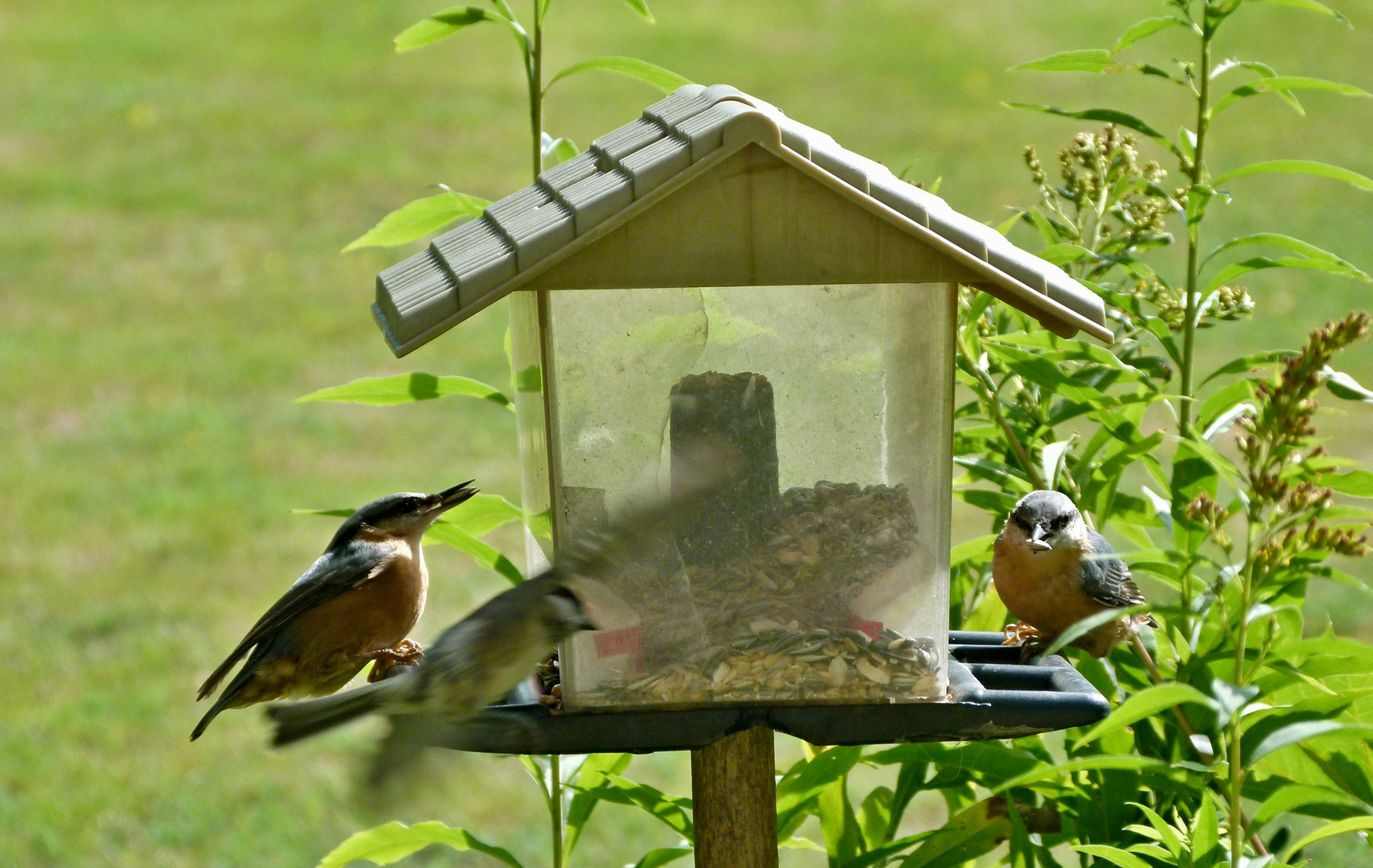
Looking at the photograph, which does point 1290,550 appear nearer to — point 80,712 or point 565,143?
point 565,143

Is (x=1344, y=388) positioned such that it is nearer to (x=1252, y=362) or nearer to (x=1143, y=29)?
(x=1252, y=362)

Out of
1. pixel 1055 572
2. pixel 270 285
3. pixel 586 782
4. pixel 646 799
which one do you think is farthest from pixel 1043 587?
pixel 270 285

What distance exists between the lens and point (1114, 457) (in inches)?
102

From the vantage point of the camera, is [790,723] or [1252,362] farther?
[1252,362]

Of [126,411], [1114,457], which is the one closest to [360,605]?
[1114,457]

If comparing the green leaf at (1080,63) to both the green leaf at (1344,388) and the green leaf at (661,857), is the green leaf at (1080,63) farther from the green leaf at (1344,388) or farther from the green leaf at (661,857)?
the green leaf at (661,857)

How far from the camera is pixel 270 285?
10359 mm

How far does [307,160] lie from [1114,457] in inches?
415

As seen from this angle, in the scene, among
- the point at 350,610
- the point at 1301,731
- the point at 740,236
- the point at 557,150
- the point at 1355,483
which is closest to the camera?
the point at 1301,731

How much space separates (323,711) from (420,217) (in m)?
1.12

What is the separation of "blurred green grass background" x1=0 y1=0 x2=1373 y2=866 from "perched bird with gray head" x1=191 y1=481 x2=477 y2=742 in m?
0.39

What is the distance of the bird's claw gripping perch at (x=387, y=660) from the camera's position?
2875 mm

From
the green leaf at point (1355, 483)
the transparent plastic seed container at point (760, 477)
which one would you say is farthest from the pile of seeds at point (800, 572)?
the green leaf at point (1355, 483)

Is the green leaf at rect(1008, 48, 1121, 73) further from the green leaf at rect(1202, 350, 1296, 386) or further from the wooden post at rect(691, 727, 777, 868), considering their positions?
the wooden post at rect(691, 727, 777, 868)
